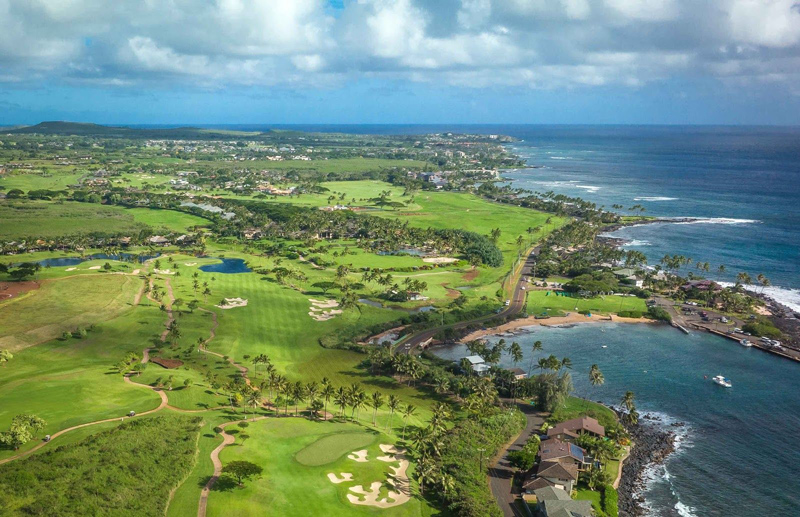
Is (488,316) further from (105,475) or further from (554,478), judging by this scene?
(105,475)

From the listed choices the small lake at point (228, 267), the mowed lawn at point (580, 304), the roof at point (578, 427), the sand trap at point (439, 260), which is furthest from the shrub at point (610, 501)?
the small lake at point (228, 267)

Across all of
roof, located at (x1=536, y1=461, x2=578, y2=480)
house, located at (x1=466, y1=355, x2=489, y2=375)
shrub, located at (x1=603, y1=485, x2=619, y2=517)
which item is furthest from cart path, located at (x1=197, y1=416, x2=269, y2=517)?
shrub, located at (x1=603, y1=485, x2=619, y2=517)

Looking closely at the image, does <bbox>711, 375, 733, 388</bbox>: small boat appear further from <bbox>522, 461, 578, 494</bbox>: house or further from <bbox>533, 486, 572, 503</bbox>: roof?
<bbox>533, 486, 572, 503</bbox>: roof

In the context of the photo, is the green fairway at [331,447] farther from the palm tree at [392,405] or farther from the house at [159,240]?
the house at [159,240]

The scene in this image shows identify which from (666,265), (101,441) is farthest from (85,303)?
(666,265)

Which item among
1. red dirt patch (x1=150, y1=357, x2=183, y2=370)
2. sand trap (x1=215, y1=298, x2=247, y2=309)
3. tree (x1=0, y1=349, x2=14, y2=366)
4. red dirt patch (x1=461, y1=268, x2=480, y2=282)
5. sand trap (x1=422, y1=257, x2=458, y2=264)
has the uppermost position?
tree (x1=0, y1=349, x2=14, y2=366)

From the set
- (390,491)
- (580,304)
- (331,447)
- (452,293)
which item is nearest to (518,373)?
(331,447)
